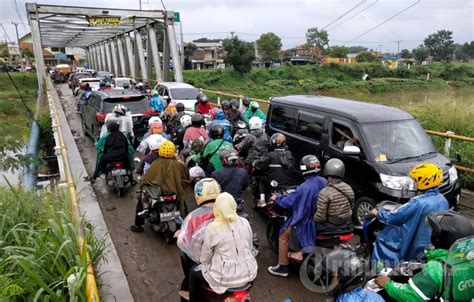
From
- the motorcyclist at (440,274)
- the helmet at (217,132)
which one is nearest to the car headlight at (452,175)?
the helmet at (217,132)

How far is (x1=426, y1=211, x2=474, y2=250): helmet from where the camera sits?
260 cm

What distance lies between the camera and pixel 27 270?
126 inches

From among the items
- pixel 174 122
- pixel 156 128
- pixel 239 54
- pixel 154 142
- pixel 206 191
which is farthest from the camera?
pixel 239 54

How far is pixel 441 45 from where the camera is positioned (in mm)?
79938

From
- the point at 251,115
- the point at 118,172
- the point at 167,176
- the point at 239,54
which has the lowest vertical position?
the point at 118,172

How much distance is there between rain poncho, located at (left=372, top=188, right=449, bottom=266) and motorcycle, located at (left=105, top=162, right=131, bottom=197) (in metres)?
5.33

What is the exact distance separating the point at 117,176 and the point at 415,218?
226 inches

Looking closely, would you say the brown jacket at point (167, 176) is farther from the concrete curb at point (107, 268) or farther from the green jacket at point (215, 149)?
the concrete curb at point (107, 268)

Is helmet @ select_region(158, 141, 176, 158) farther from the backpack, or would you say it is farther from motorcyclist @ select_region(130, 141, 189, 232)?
the backpack

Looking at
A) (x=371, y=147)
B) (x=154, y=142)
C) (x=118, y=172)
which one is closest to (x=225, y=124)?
(x=154, y=142)

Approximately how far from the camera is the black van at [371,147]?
5.87 meters

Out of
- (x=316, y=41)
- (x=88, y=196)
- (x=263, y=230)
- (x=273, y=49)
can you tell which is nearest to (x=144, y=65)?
(x=88, y=196)

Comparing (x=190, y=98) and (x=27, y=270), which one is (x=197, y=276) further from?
(x=190, y=98)

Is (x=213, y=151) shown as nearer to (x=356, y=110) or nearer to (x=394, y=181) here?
(x=356, y=110)
